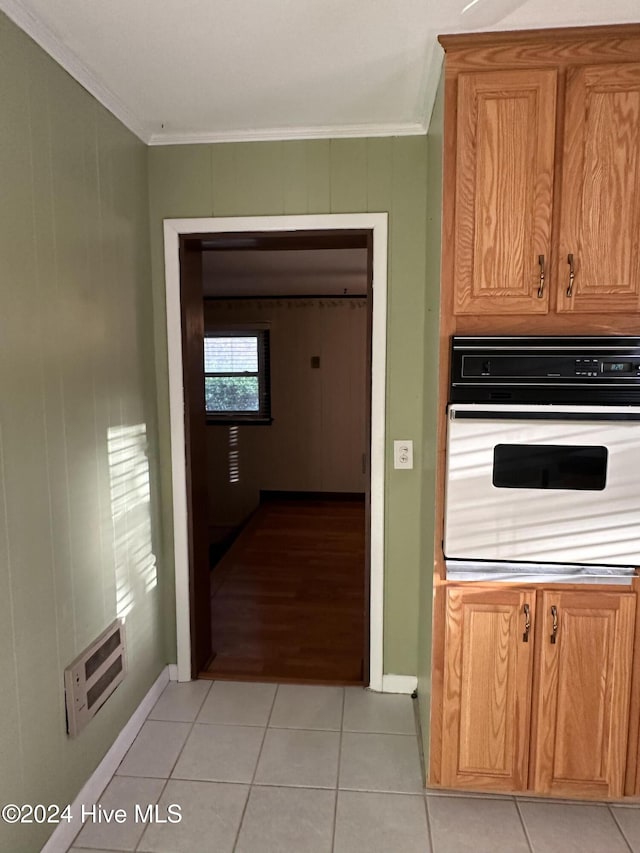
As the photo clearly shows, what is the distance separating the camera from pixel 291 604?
3.52 m

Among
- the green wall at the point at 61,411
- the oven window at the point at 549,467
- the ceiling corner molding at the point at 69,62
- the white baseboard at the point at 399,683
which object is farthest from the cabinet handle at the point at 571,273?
the white baseboard at the point at 399,683

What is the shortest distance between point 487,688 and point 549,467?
0.77 m

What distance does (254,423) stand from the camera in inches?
264

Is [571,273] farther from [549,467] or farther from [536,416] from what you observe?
[549,467]

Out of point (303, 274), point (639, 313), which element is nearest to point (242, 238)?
point (639, 313)

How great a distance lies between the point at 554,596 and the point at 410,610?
2.75ft

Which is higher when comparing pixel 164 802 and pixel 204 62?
pixel 204 62

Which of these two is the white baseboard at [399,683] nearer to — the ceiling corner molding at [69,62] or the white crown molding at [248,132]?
the white crown molding at [248,132]

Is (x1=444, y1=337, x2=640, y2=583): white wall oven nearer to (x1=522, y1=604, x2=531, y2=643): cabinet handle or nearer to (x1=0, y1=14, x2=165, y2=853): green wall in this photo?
(x1=522, y1=604, x2=531, y2=643): cabinet handle

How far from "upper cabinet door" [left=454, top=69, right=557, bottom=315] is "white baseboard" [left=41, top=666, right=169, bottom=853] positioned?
200cm

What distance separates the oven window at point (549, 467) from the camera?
1.71 metres

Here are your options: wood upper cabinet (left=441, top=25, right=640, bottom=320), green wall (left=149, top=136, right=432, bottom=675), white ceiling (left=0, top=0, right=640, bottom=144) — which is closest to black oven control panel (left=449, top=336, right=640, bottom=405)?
wood upper cabinet (left=441, top=25, right=640, bottom=320)

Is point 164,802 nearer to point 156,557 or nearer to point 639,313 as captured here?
point 156,557

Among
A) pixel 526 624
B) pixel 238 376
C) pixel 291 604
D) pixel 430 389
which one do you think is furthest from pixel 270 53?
pixel 238 376
